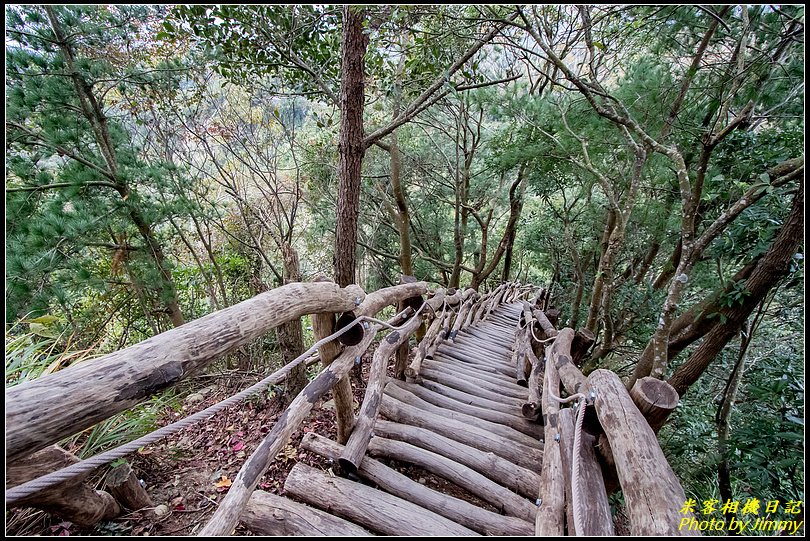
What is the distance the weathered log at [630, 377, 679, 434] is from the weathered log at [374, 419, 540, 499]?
0.92 metres

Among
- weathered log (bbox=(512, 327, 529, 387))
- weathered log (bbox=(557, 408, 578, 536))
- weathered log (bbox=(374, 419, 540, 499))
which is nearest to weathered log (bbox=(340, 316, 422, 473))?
weathered log (bbox=(374, 419, 540, 499))

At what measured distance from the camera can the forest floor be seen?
1.86 meters

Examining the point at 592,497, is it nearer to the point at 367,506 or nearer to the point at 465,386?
the point at 367,506

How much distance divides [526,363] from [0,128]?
4.60m

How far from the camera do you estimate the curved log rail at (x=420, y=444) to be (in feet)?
3.61

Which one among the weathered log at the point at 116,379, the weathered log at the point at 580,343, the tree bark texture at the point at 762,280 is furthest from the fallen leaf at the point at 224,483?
the tree bark texture at the point at 762,280

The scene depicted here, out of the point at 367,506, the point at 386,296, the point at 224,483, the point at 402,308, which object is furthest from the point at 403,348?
the point at 224,483

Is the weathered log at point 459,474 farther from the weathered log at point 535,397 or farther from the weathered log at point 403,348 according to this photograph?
the weathered log at point 403,348

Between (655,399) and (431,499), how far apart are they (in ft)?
4.29

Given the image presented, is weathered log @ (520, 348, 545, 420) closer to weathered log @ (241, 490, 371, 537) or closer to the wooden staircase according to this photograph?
the wooden staircase

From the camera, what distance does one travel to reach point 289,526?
166cm

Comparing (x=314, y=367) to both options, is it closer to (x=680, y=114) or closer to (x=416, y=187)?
(x=680, y=114)

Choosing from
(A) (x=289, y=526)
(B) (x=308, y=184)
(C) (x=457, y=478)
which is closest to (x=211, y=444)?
(A) (x=289, y=526)

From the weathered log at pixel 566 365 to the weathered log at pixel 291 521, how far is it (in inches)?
59.0
